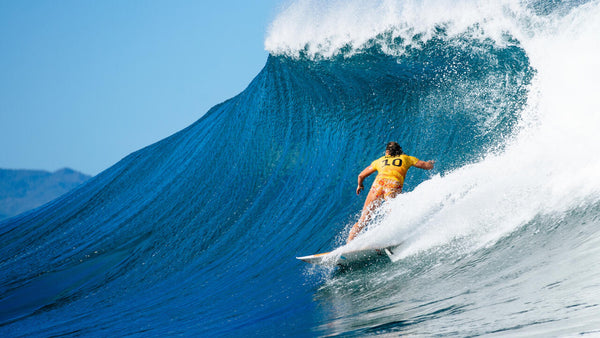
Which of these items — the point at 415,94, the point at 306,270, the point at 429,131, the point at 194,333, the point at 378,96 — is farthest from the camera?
the point at 378,96

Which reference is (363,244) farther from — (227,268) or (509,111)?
(509,111)

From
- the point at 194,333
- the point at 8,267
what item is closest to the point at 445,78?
the point at 194,333

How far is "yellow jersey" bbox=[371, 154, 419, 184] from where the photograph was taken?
5.99 meters

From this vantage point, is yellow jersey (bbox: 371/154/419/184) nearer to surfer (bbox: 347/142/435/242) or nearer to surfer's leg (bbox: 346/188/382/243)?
surfer (bbox: 347/142/435/242)

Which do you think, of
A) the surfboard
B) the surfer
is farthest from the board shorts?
the surfboard

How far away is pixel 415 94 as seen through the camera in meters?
9.27

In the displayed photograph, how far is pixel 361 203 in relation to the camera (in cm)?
770

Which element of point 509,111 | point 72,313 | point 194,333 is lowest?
point 194,333

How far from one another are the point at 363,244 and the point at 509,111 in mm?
3383

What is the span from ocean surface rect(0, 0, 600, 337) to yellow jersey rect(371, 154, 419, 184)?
35 centimetres

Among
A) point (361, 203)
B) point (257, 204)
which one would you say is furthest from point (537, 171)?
point (257, 204)

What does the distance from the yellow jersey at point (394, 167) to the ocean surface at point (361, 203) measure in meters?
0.35

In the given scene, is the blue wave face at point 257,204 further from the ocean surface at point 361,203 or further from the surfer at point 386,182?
the surfer at point 386,182

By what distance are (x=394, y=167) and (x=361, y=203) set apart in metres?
1.74
